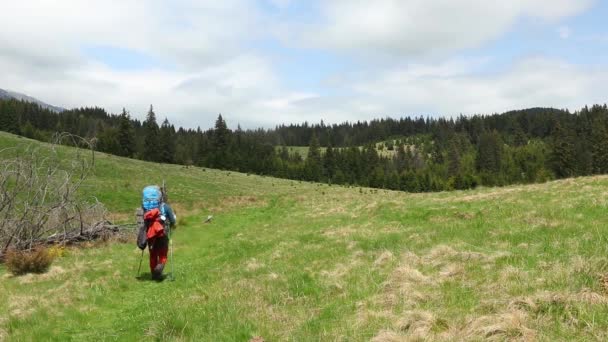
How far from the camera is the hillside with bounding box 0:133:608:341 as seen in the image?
6.09 metres

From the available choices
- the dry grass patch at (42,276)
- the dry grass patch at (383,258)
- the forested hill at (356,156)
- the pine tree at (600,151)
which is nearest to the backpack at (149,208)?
the dry grass patch at (42,276)

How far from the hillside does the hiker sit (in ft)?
2.66

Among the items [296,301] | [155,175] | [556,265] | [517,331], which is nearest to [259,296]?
[296,301]

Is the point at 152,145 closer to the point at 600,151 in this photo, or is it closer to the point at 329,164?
the point at 329,164

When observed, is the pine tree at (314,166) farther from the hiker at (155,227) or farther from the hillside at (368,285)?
the hiker at (155,227)

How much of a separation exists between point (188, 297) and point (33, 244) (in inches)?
542

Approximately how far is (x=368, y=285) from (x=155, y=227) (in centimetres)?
676

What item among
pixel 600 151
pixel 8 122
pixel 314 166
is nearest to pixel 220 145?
pixel 314 166

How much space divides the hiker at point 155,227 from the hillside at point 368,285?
812 mm

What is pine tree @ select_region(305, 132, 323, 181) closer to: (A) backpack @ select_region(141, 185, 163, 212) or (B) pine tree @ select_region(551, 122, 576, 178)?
(B) pine tree @ select_region(551, 122, 576, 178)

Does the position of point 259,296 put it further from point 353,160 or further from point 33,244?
point 353,160

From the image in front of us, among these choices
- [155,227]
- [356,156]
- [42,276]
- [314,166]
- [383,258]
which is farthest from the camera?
[356,156]

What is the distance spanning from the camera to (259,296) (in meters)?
8.96

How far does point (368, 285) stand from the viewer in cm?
880
